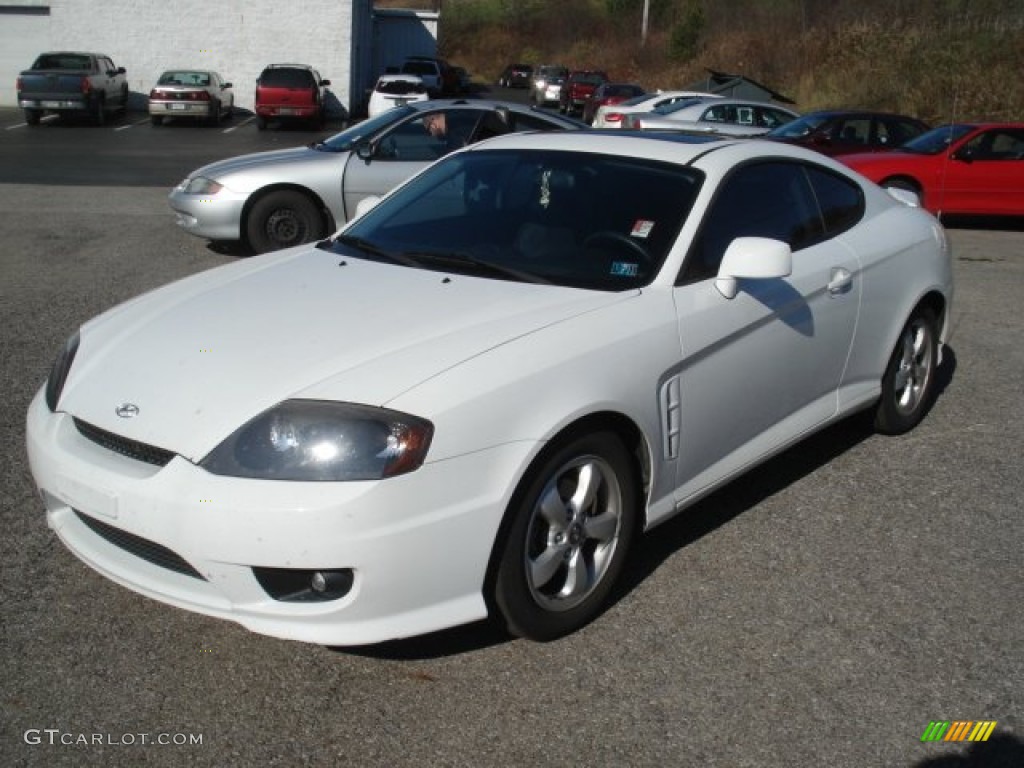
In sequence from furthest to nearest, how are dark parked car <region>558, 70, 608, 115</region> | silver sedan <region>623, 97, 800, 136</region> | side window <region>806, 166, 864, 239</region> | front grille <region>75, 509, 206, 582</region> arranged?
1. dark parked car <region>558, 70, 608, 115</region>
2. silver sedan <region>623, 97, 800, 136</region>
3. side window <region>806, 166, 864, 239</region>
4. front grille <region>75, 509, 206, 582</region>

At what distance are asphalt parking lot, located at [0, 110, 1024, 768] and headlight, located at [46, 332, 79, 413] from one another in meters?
0.64

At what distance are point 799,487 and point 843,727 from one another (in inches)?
71.8

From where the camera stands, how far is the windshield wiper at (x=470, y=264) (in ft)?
12.7

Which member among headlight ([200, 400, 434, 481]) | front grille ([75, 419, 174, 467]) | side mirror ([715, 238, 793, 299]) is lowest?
front grille ([75, 419, 174, 467])

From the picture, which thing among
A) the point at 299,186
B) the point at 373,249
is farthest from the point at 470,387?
the point at 299,186

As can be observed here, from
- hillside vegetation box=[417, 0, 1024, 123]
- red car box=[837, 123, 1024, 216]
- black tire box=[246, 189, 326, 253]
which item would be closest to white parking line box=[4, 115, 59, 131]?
black tire box=[246, 189, 326, 253]

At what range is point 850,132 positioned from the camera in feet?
52.0

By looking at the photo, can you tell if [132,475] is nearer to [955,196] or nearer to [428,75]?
[955,196]

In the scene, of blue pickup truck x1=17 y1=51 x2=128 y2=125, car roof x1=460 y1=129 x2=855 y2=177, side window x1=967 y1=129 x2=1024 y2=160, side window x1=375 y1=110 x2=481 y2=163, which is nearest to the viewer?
car roof x1=460 y1=129 x2=855 y2=177

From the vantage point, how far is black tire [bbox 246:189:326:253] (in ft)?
31.5

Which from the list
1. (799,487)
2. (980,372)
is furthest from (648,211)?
(980,372)

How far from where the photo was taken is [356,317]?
3.54 metres

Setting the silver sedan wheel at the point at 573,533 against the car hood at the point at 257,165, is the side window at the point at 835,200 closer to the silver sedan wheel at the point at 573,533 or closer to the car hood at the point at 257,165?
the silver sedan wheel at the point at 573,533

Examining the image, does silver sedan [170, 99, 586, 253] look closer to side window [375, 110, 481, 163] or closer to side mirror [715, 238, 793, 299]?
side window [375, 110, 481, 163]
